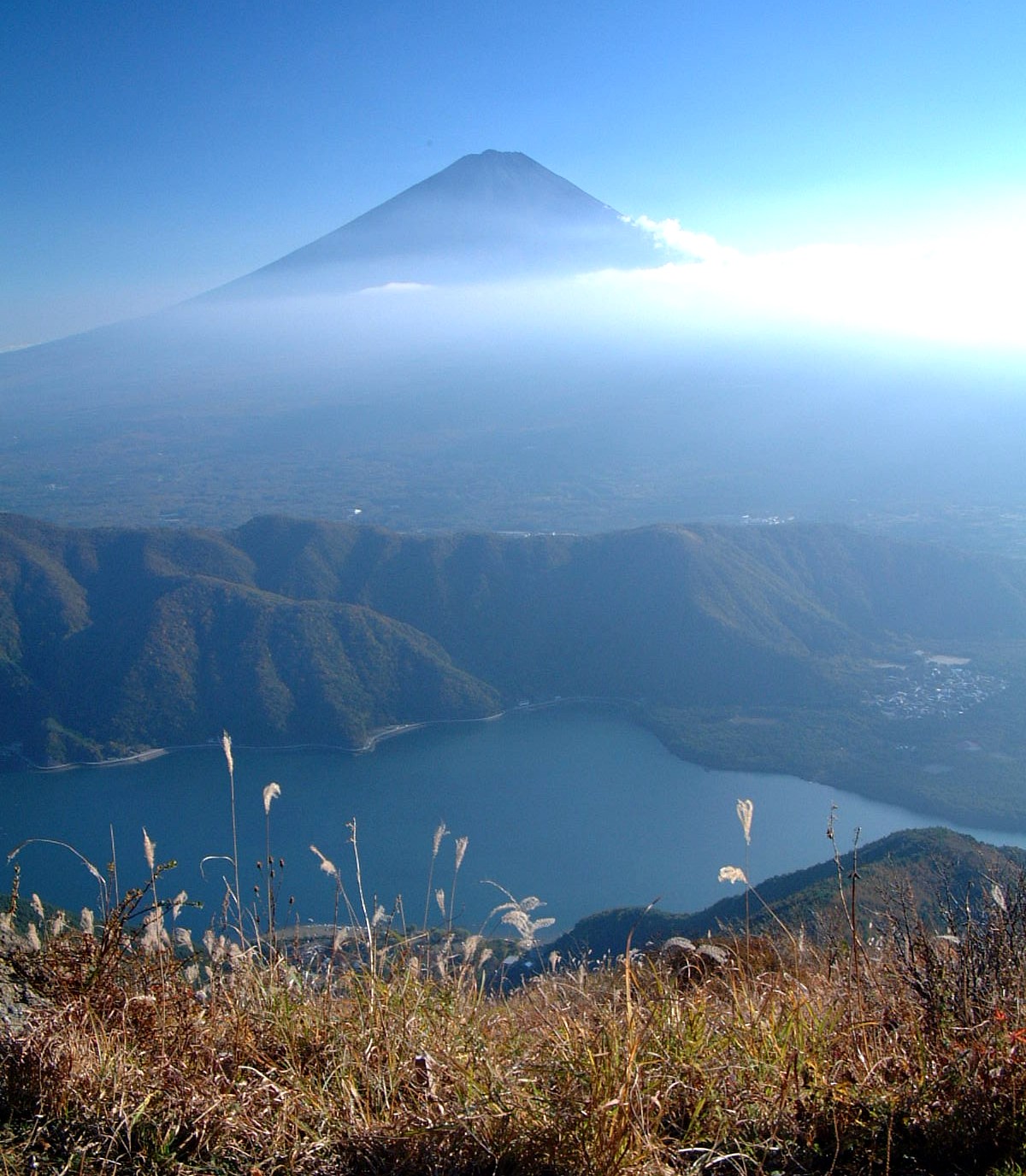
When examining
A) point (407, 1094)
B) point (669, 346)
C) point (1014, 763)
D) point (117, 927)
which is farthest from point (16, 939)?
point (669, 346)

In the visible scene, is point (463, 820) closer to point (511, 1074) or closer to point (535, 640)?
point (535, 640)

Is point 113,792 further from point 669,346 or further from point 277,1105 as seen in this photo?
point 669,346

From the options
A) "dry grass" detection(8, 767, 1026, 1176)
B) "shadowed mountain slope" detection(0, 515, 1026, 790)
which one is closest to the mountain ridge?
"shadowed mountain slope" detection(0, 515, 1026, 790)

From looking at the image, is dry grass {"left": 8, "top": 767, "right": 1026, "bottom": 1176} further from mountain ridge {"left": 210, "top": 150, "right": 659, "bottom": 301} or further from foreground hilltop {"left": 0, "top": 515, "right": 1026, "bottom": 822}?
mountain ridge {"left": 210, "top": 150, "right": 659, "bottom": 301}

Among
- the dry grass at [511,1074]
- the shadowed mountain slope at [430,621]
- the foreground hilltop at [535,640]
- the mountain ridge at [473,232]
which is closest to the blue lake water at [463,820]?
the foreground hilltop at [535,640]

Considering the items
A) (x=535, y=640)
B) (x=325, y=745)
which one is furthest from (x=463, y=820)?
(x=535, y=640)
